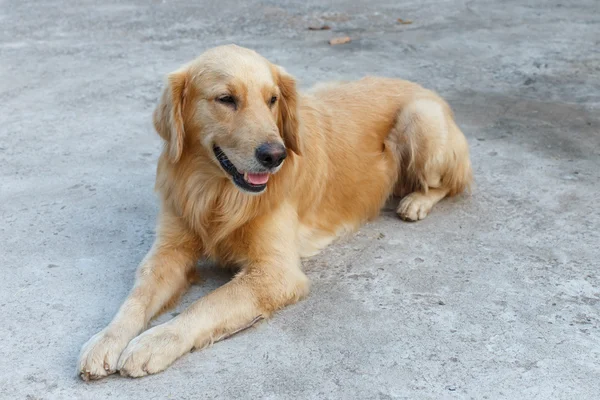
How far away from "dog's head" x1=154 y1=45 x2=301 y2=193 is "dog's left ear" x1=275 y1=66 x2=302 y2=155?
60mm

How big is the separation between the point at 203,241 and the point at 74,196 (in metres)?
1.30

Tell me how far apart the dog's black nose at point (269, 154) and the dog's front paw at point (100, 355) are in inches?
37.9

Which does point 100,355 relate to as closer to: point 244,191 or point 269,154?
point 244,191

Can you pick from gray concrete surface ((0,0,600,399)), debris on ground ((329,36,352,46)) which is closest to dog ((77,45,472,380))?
gray concrete surface ((0,0,600,399))

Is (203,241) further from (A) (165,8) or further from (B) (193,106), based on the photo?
(A) (165,8)

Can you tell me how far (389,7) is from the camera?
958 cm

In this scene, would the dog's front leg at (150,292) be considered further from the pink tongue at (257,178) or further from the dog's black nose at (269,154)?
the dog's black nose at (269,154)

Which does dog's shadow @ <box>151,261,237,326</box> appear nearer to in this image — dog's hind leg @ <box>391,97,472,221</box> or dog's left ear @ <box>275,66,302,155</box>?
dog's left ear @ <box>275,66,302,155</box>

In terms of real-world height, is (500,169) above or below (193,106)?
below

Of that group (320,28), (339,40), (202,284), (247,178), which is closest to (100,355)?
(202,284)

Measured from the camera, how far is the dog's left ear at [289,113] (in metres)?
3.93

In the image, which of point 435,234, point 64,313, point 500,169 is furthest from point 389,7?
point 64,313

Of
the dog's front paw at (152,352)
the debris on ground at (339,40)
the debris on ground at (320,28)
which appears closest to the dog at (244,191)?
the dog's front paw at (152,352)

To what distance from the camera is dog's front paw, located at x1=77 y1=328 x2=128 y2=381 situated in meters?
3.02
